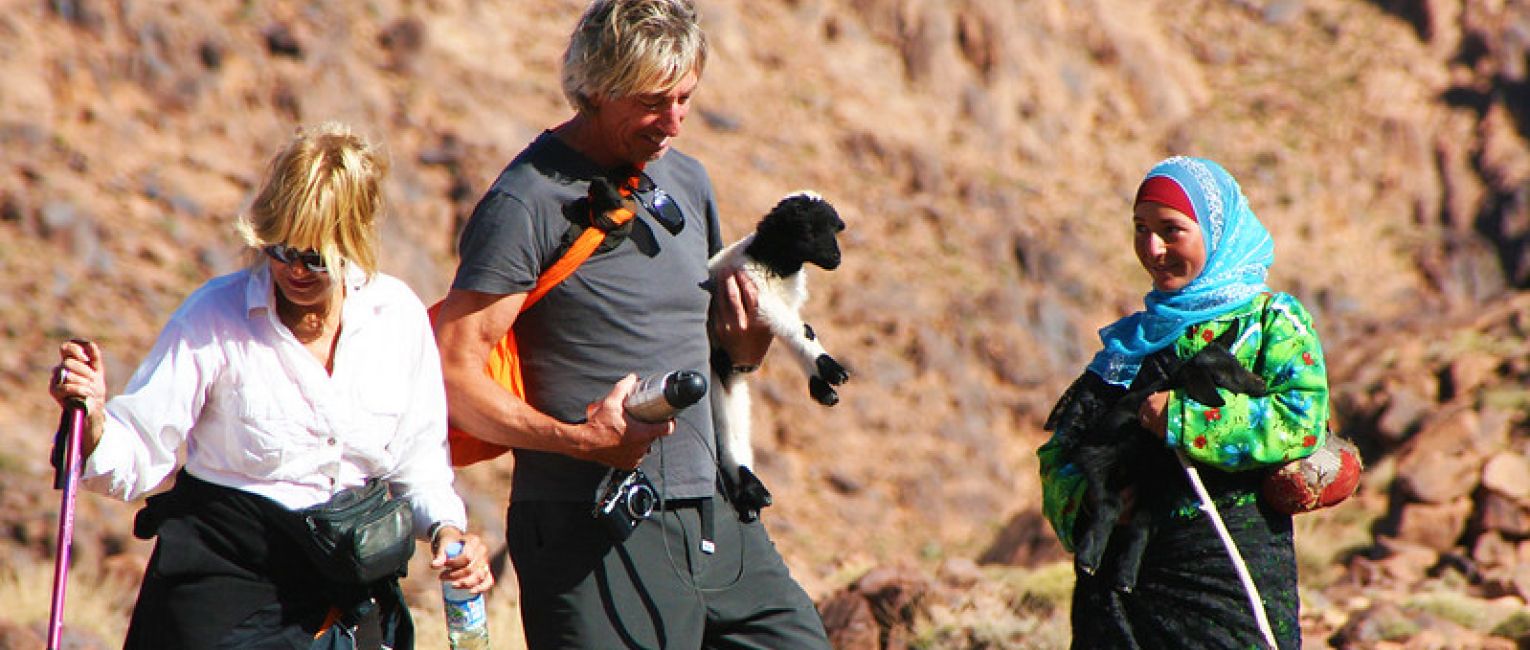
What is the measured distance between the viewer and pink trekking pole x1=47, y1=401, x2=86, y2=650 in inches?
118

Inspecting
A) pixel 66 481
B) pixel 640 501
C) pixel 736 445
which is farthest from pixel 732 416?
pixel 66 481

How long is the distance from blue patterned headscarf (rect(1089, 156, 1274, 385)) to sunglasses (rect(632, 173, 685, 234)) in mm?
1044

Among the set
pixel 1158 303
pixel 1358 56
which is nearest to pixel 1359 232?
pixel 1358 56

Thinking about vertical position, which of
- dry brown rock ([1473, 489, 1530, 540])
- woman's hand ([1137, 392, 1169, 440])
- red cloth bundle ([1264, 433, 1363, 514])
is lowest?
red cloth bundle ([1264, 433, 1363, 514])

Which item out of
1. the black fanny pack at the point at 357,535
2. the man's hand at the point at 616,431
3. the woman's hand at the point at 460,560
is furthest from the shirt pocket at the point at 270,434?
the man's hand at the point at 616,431

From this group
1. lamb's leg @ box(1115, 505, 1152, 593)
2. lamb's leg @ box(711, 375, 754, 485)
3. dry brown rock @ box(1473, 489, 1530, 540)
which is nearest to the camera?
lamb's leg @ box(1115, 505, 1152, 593)

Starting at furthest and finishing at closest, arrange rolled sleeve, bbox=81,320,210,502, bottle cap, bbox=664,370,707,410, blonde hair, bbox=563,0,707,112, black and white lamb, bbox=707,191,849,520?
black and white lamb, bbox=707,191,849,520, blonde hair, bbox=563,0,707,112, bottle cap, bbox=664,370,707,410, rolled sleeve, bbox=81,320,210,502

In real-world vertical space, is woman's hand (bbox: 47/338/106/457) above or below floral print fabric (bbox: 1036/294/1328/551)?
below

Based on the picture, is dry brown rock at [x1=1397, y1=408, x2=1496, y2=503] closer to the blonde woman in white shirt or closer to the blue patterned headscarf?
the blue patterned headscarf

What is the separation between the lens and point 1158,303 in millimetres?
3777

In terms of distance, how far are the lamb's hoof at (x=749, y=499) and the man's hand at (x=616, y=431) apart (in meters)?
0.46

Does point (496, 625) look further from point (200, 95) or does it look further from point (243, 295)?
point (200, 95)

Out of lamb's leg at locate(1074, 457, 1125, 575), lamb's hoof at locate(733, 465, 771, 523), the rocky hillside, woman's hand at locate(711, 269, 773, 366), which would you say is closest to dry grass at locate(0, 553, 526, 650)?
the rocky hillside

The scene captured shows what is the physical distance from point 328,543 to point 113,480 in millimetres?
402
